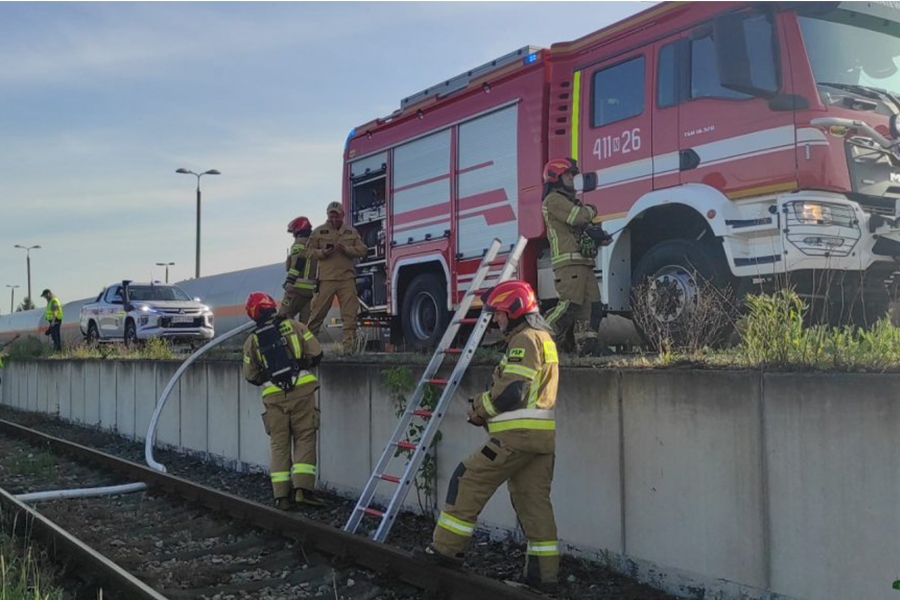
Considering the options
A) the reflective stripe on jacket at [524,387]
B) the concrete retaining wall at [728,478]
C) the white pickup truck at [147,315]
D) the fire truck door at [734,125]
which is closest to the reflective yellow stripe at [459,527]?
the reflective stripe on jacket at [524,387]

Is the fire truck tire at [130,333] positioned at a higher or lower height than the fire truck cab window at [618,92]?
lower

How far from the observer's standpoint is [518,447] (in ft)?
16.3

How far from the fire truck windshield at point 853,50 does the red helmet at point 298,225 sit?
5.79 m

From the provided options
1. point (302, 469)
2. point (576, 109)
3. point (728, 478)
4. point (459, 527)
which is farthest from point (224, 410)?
point (728, 478)

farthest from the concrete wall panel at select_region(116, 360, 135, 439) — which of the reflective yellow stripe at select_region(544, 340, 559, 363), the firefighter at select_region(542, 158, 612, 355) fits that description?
the reflective yellow stripe at select_region(544, 340, 559, 363)

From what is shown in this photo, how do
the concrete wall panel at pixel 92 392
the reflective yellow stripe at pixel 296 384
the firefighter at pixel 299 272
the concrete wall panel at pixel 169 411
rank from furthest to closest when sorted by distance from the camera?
the concrete wall panel at pixel 92 392 → the concrete wall panel at pixel 169 411 → the firefighter at pixel 299 272 → the reflective yellow stripe at pixel 296 384

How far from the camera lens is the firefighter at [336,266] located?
975cm

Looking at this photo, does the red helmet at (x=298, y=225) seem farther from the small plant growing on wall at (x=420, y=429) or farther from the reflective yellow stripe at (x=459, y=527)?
the reflective yellow stripe at (x=459, y=527)

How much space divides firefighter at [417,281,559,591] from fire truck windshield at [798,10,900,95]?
357cm

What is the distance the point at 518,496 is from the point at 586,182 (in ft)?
13.7

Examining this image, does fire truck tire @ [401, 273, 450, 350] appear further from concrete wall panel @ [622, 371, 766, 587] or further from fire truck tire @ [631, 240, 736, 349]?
concrete wall panel @ [622, 371, 766, 587]

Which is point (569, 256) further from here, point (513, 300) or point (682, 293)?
point (513, 300)

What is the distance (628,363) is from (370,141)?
7.53 metres

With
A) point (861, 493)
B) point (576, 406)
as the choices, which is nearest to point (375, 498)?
point (576, 406)
